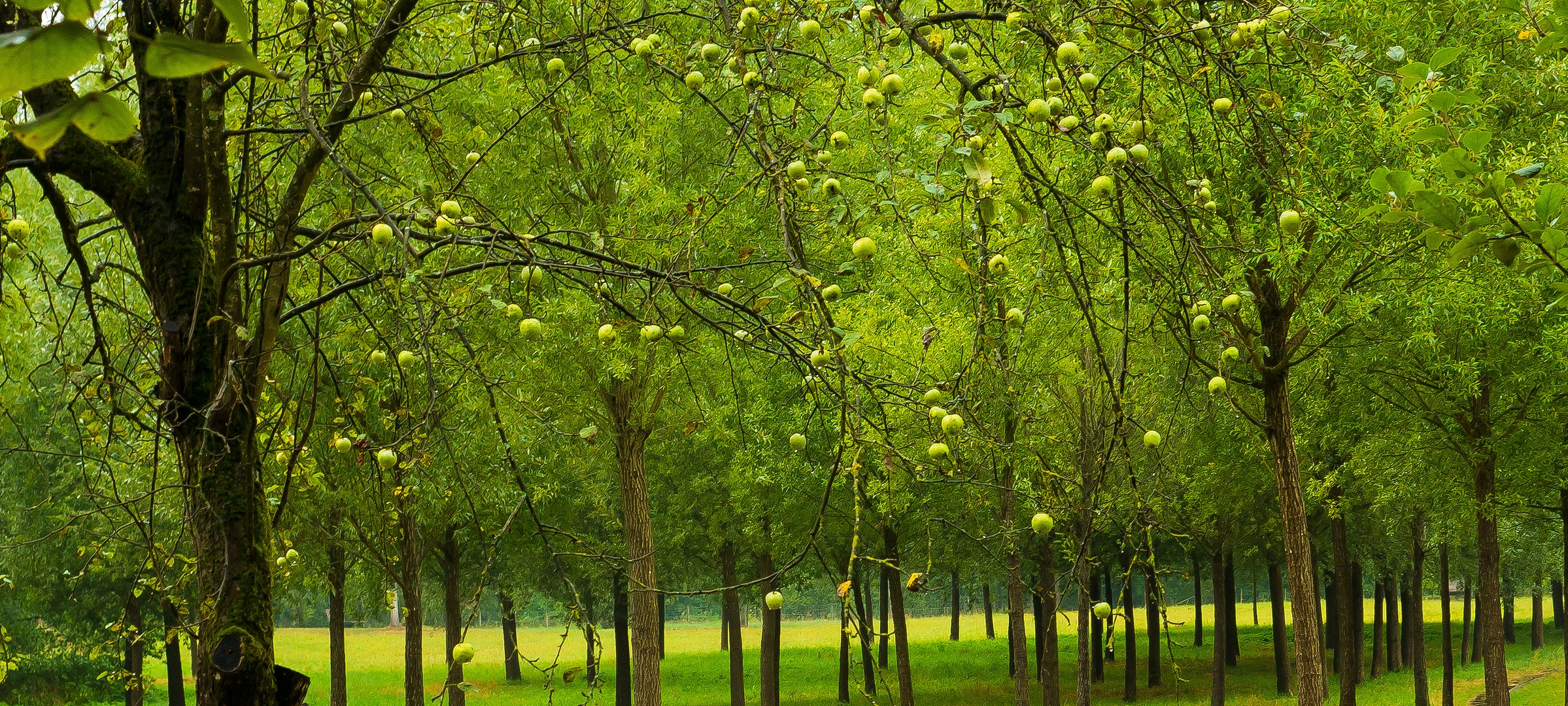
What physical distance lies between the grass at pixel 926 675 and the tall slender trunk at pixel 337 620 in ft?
9.01

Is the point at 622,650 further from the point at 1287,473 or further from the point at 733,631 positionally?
the point at 1287,473

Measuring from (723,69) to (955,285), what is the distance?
10.0 meters

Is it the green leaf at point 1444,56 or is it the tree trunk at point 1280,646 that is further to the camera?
the tree trunk at point 1280,646

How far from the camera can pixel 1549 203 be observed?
87.8 inches

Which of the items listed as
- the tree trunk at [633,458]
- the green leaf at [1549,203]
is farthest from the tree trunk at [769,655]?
the green leaf at [1549,203]

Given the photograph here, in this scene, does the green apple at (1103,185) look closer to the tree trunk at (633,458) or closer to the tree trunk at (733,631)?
the tree trunk at (633,458)

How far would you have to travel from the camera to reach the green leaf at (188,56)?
1.79 ft

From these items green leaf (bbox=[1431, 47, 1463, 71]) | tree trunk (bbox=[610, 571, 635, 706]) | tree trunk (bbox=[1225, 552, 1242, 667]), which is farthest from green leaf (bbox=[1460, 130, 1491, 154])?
tree trunk (bbox=[1225, 552, 1242, 667])

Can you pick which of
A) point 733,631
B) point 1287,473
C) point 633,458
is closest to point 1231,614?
point 733,631

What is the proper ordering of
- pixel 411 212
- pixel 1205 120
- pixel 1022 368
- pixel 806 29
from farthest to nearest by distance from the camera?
pixel 1022 368 < pixel 1205 120 < pixel 806 29 < pixel 411 212

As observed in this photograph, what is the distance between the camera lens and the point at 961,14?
2225mm

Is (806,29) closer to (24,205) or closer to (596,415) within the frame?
(24,205)

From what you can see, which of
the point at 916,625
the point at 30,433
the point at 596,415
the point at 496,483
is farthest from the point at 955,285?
the point at 916,625

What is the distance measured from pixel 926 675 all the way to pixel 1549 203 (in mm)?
26344
